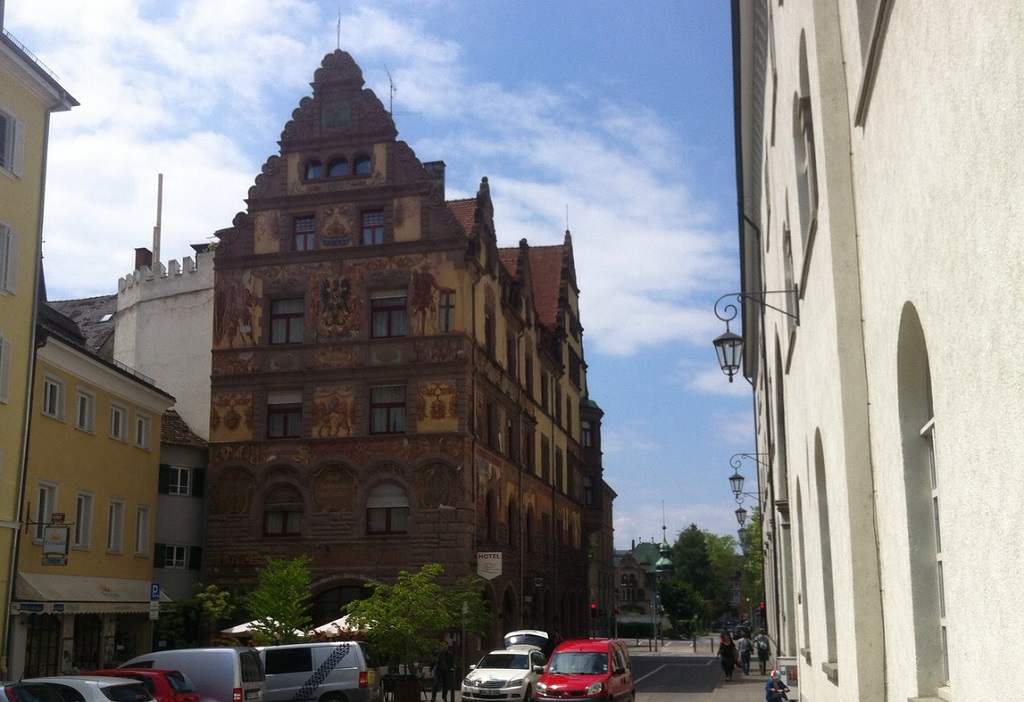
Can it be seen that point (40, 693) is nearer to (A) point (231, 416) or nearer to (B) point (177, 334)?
(A) point (231, 416)

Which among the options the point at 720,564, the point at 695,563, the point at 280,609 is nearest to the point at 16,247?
the point at 280,609

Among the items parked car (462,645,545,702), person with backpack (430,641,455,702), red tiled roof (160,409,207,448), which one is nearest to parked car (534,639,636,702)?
parked car (462,645,545,702)

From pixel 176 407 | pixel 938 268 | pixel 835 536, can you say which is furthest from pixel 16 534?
pixel 938 268

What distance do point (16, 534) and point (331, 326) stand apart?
14.7 m

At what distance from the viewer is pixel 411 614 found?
32.4 metres

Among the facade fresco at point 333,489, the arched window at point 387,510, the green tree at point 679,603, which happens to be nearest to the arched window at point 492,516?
the arched window at point 387,510

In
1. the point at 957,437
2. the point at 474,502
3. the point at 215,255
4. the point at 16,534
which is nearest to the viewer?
the point at 957,437

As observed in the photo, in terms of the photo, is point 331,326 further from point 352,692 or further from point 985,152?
point 985,152

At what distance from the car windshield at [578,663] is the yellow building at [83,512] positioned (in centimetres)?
1237

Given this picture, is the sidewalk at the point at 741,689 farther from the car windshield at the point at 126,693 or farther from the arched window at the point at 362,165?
the arched window at the point at 362,165

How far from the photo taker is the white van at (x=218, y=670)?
66.9 ft

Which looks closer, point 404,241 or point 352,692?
point 352,692

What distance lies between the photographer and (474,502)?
39469 mm

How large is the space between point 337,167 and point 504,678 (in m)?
20.2
